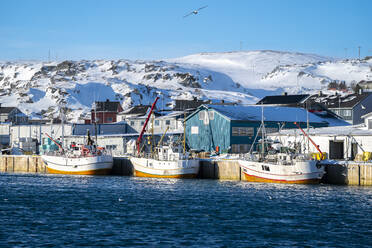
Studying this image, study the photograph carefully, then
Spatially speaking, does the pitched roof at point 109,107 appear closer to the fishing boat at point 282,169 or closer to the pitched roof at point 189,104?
the pitched roof at point 189,104

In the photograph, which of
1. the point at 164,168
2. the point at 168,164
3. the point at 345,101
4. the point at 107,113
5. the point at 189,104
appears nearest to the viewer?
the point at 168,164

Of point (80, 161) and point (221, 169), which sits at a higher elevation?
point (80, 161)

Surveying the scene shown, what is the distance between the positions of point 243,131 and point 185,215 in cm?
4093

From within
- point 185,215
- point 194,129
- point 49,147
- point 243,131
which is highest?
point 194,129

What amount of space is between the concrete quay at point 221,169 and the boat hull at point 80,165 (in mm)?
2143

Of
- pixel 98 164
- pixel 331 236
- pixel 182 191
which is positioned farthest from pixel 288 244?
pixel 98 164

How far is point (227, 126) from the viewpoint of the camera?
81.4m

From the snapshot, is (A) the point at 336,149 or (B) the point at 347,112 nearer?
(A) the point at 336,149

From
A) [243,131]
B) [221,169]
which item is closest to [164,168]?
[221,169]

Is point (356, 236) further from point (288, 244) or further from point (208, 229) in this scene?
point (208, 229)

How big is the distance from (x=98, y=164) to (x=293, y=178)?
2536 cm

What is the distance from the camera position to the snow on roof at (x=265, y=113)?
83.9m

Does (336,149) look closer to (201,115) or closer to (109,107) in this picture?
(201,115)

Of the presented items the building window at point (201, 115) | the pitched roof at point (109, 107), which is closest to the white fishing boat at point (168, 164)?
the building window at point (201, 115)
